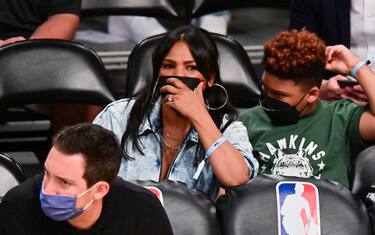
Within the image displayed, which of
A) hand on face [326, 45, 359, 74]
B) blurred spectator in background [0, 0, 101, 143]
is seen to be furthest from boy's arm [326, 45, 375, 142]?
blurred spectator in background [0, 0, 101, 143]

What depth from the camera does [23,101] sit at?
313 centimetres

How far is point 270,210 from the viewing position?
2379mm

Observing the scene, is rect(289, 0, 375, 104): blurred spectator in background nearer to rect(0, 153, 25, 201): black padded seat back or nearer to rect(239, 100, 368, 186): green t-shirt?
rect(239, 100, 368, 186): green t-shirt

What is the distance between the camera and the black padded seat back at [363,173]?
253 cm

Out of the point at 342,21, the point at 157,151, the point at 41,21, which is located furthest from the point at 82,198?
the point at 41,21

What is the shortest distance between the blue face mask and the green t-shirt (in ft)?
2.75

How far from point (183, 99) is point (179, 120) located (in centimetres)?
14

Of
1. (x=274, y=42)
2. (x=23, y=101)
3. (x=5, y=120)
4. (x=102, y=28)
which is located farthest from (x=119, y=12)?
(x=274, y=42)

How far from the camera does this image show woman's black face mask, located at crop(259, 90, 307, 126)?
283cm

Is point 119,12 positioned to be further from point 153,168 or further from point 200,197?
point 200,197

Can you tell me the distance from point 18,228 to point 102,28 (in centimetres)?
211

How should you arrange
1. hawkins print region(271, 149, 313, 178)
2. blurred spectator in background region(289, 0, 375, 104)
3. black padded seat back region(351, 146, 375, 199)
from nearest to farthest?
black padded seat back region(351, 146, 375, 199) → hawkins print region(271, 149, 313, 178) → blurred spectator in background region(289, 0, 375, 104)

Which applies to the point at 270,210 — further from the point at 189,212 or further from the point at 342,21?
the point at 342,21

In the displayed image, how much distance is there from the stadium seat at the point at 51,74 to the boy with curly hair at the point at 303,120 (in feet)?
1.90
